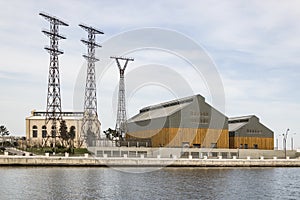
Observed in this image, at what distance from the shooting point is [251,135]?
128m

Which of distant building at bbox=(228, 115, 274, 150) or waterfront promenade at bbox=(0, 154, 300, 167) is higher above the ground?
distant building at bbox=(228, 115, 274, 150)

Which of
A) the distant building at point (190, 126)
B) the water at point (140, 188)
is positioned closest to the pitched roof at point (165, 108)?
the distant building at point (190, 126)

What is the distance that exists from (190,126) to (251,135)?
20485 millimetres

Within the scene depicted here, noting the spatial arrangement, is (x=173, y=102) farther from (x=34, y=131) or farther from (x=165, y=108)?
(x=34, y=131)

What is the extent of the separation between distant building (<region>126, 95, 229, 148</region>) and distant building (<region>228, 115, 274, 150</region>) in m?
5.37

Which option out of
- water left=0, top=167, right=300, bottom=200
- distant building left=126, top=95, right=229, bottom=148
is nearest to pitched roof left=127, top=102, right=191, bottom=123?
distant building left=126, top=95, right=229, bottom=148

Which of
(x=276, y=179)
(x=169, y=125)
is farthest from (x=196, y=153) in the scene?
(x=276, y=179)

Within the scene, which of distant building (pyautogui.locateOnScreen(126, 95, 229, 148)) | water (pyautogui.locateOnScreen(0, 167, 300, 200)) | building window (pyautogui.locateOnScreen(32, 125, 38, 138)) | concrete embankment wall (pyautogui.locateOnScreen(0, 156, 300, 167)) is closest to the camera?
water (pyautogui.locateOnScreen(0, 167, 300, 200))

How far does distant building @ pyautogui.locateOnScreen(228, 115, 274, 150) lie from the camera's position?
12625 cm

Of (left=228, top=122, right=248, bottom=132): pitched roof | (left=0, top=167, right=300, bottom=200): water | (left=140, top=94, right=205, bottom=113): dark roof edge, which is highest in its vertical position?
(left=140, top=94, right=205, bottom=113): dark roof edge

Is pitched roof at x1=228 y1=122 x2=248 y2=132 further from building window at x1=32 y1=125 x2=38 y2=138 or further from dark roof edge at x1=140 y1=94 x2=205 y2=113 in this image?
building window at x1=32 y1=125 x2=38 y2=138

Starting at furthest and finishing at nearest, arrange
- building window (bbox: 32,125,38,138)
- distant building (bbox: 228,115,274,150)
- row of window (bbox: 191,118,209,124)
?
building window (bbox: 32,125,38,138)
distant building (bbox: 228,115,274,150)
row of window (bbox: 191,118,209,124)

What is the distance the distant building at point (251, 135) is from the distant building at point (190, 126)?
537cm

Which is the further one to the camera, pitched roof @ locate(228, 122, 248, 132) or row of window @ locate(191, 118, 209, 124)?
pitched roof @ locate(228, 122, 248, 132)
